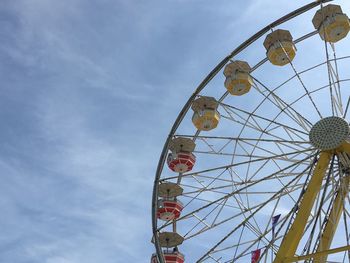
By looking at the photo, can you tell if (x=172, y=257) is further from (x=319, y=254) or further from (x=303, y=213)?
(x=319, y=254)

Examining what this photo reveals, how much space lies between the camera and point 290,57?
55.6 ft

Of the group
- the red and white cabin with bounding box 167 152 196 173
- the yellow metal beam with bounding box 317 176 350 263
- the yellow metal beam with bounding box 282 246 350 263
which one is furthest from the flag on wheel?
the red and white cabin with bounding box 167 152 196 173

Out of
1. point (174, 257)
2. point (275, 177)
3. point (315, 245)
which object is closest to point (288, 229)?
point (315, 245)

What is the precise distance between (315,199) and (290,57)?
523 cm

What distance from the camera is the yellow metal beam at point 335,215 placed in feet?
45.5

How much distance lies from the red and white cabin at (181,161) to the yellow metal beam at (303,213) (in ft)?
16.4

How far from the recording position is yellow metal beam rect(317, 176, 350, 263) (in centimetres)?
1388

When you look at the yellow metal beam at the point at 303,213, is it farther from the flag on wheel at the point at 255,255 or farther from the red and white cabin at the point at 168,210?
the red and white cabin at the point at 168,210

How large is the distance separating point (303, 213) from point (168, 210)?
5.26 meters

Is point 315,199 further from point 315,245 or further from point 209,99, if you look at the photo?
point 209,99

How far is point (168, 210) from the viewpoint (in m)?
17.2

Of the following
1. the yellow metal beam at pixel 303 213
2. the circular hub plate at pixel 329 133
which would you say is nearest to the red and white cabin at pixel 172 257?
the yellow metal beam at pixel 303 213

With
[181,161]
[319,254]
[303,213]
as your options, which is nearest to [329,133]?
[303,213]

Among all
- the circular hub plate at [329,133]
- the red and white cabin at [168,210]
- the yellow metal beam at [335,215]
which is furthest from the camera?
the red and white cabin at [168,210]
